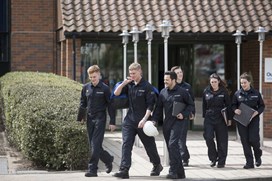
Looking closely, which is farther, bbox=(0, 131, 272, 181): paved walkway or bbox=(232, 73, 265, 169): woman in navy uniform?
bbox=(232, 73, 265, 169): woman in navy uniform

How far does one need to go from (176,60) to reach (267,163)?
751 centimetres

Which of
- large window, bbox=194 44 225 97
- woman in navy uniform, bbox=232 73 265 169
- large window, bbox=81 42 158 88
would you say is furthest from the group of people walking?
large window, bbox=194 44 225 97

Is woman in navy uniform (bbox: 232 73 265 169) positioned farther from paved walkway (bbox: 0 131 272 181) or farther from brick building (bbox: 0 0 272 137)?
brick building (bbox: 0 0 272 137)

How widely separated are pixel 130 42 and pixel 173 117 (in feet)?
27.3

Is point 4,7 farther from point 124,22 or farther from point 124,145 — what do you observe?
point 124,145

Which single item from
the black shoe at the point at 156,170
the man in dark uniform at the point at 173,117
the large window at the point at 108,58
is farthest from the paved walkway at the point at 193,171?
the large window at the point at 108,58

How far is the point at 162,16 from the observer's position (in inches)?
707

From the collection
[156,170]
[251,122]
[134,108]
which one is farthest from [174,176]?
[251,122]

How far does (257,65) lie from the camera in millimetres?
18562

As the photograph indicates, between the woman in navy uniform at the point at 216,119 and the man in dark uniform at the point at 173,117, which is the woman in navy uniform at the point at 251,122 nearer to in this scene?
the woman in navy uniform at the point at 216,119

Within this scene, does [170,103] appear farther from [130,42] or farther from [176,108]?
[130,42]

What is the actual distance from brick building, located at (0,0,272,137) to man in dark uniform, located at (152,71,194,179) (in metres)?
6.58

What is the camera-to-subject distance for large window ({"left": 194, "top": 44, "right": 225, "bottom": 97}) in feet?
63.9

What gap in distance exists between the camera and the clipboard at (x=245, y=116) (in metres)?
12.2
